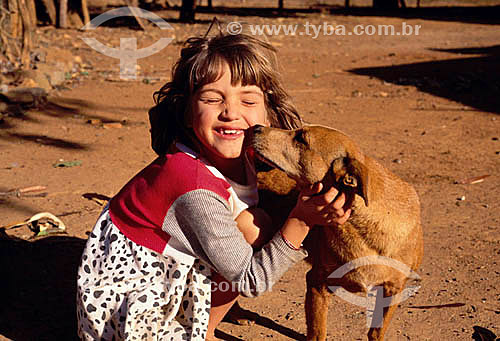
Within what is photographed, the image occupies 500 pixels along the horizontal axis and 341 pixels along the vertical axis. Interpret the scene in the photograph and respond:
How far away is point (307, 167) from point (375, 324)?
1.00 m

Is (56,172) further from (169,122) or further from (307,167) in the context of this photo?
(307,167)

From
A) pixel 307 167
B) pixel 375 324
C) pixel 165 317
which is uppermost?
pixel 307 167

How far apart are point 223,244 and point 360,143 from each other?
4870mm

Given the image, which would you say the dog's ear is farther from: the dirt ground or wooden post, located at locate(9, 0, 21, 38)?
wooden post, located at locate(9, 0, 21, 38)

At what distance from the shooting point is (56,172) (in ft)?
20.2

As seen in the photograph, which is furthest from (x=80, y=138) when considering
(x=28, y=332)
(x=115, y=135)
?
(x=28, y=332)

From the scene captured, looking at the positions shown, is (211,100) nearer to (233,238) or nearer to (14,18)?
(233,238)

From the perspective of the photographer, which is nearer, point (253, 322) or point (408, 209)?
point (408, 209)

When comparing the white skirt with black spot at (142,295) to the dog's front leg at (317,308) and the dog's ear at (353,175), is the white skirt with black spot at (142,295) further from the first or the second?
the dog's ear at (353,175)

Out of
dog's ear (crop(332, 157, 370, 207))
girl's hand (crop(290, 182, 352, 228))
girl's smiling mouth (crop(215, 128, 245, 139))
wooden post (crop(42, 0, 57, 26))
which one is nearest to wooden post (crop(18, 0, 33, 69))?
girl's smiling mouth (crop(215, 128, 245, 139))

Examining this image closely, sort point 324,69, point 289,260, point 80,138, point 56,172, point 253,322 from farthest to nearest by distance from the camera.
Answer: point 324,69
point 80,138
point 56,172
point 253,322
point 289,260

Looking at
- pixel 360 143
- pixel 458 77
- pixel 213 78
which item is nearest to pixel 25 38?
pixel 360 143

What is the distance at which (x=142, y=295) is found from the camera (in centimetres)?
269

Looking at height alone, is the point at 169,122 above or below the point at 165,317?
above
